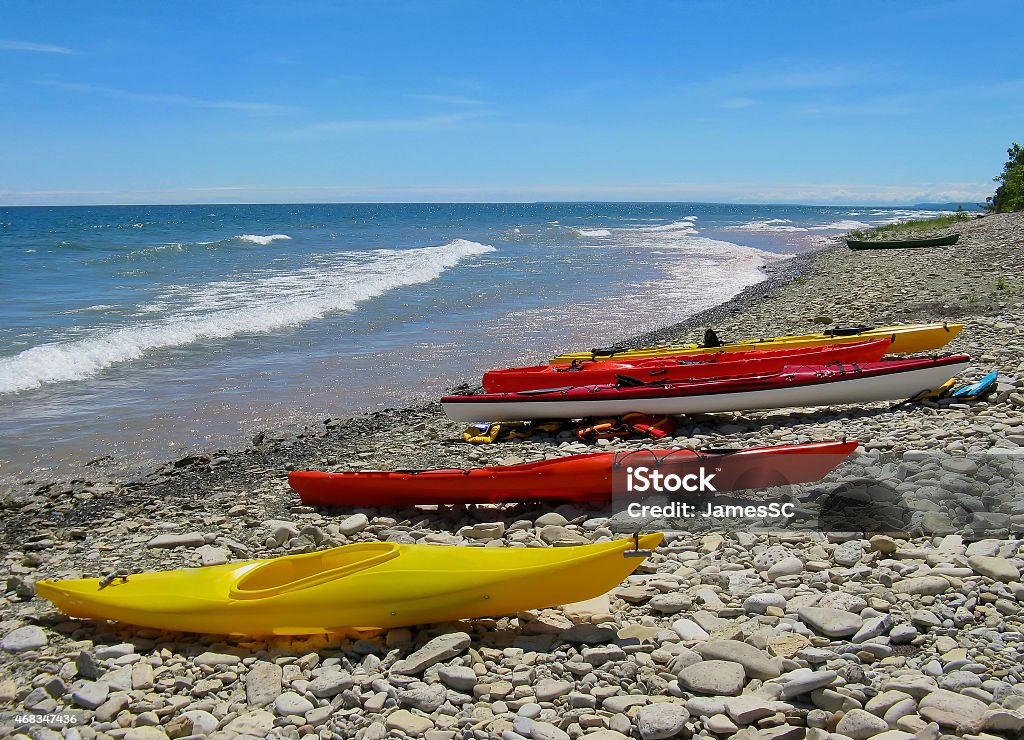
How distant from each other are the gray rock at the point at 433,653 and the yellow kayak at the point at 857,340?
6463 mm

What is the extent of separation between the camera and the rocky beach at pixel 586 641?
11.1 feet

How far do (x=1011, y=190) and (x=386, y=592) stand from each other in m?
40.3

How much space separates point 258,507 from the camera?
6.78 m

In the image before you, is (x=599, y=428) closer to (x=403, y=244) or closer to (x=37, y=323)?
(x=37, y=323)

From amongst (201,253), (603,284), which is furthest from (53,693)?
(201,253)

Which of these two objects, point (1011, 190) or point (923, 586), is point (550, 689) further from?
point (1011, 190)

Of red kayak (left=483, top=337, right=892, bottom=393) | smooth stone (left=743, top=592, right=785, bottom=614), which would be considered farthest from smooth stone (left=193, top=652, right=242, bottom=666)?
red kayak (left=483, top=337, right=892, bottom=393)

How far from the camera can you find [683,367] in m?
9.21

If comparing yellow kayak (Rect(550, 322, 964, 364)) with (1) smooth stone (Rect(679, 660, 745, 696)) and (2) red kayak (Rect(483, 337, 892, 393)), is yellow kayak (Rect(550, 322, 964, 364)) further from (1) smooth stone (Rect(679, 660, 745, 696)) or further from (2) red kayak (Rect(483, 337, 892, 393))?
(1) smooth stone (Rect(679, 660, 745, 696))

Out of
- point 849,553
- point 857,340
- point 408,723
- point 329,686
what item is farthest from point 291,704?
point 857,340

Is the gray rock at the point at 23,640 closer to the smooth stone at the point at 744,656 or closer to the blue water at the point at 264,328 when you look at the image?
the smooth stone at the point at 744,656

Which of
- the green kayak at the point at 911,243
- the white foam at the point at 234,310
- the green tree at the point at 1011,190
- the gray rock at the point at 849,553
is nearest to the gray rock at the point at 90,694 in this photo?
the gray rock at the point at 849,553

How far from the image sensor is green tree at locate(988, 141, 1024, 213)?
116 ft

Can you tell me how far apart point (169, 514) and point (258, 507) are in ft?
2.44
